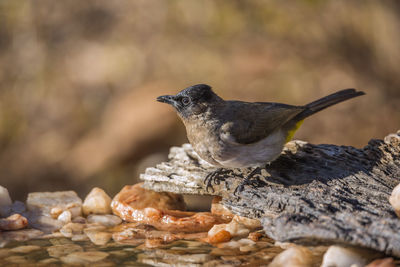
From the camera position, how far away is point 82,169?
23.2ft

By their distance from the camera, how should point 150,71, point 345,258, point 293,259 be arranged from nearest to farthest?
point 345,258 < point 293,259 < point 150,71

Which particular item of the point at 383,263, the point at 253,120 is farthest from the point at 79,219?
the point at 383,263

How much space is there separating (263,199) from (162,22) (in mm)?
5202

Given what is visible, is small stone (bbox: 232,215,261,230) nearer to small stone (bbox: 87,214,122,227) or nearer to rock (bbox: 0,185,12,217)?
small stone (bbox: 87,214,122,227)

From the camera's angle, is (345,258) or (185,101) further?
(185,101)

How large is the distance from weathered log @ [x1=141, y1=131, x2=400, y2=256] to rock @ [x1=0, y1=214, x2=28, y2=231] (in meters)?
0.88

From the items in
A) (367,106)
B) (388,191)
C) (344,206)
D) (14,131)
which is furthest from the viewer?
(14,131)

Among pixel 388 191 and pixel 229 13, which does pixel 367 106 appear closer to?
pixel 229 13

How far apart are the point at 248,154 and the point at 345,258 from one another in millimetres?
1238

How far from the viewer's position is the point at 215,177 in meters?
3.35

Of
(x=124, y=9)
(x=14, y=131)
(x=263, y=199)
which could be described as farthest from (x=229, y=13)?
(x=263, y=199)

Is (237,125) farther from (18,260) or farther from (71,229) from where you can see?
(18,260)

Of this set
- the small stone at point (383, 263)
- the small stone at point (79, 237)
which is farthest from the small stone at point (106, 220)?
the small stone at point (383, 263)

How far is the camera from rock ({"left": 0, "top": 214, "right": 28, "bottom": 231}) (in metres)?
3.09
